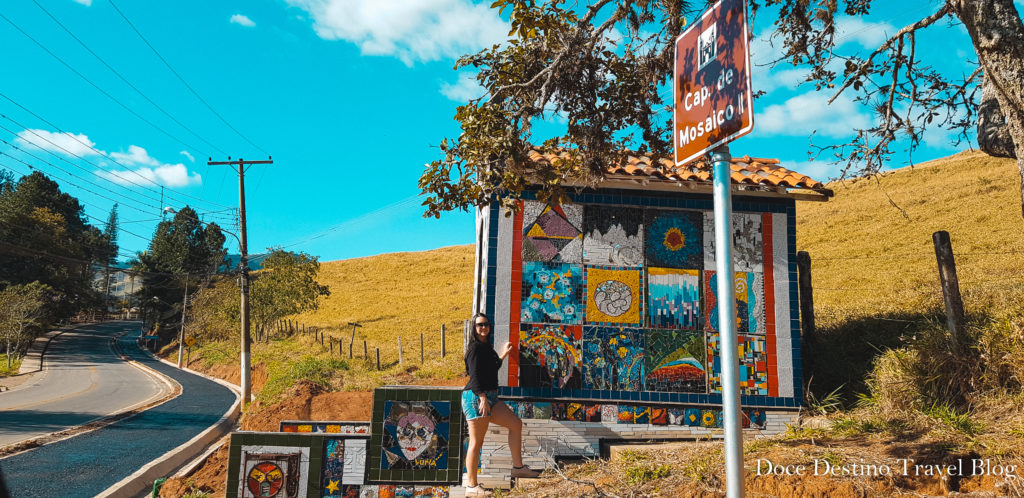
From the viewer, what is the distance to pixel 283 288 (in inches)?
1492

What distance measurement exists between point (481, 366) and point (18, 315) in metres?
57.6

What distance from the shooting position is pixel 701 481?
5.47m

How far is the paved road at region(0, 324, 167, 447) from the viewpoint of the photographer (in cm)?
1944

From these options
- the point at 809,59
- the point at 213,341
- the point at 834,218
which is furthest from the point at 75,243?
the point at 809,59

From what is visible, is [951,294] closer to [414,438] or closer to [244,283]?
[414,438]

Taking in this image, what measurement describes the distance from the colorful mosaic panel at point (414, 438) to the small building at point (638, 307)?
140 centimetres

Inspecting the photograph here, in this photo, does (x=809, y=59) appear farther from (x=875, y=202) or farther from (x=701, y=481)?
(x=875, y=202)

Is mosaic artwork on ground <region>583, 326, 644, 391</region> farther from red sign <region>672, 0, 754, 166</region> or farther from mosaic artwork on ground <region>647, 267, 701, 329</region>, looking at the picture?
red sign <region>672, 0, 754, 166</region>

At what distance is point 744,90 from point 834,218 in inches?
1533

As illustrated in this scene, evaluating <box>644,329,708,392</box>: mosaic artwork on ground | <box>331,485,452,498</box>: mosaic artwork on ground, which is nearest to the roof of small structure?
<box>644,329,708,392</box>: mosaic artwork on ground

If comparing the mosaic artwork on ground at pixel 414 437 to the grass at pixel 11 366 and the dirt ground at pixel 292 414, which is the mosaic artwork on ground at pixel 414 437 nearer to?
the dirt ground at pixel 292 414

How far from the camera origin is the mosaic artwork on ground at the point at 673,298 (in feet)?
28.1

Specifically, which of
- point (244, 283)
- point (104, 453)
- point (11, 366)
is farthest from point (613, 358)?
point (11, 366)

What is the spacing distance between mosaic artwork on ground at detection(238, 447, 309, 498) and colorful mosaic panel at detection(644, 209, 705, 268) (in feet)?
17.3
